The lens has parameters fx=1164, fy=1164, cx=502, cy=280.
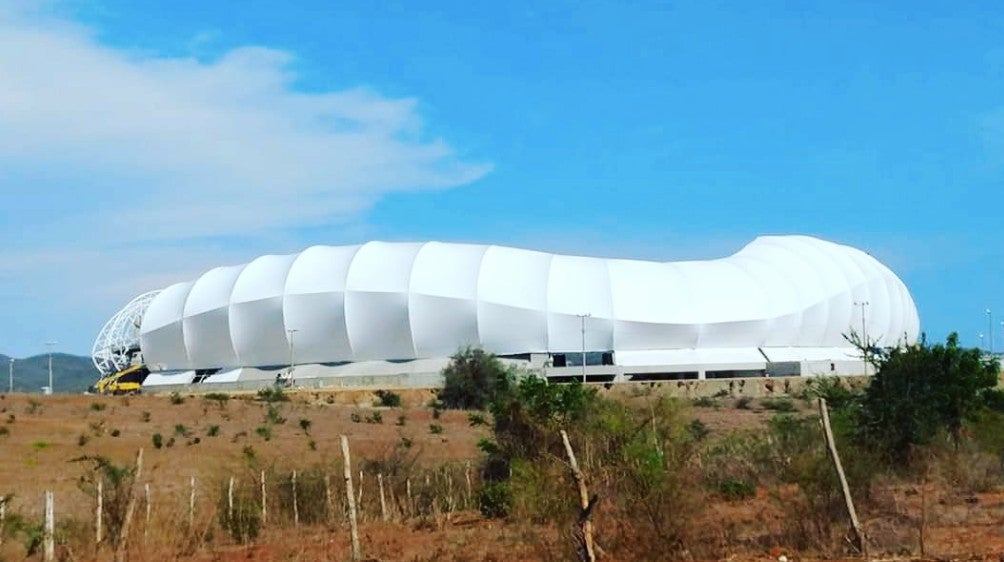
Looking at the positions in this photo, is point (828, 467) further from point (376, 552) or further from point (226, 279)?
point (226, 279)

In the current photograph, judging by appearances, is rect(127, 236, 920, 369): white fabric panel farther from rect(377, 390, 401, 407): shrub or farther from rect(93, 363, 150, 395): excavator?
rect(377, 390, 401, 407): shrub

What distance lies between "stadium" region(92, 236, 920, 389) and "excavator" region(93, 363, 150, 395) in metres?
4.89

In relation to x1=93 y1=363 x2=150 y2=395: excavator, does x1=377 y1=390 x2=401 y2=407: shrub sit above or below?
below

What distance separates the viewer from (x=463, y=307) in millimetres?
87375

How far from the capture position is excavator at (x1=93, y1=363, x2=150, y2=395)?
102m

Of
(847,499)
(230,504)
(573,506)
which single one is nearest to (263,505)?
(230,504)

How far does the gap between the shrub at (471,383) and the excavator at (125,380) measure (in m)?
43.3

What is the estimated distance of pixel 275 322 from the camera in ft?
297

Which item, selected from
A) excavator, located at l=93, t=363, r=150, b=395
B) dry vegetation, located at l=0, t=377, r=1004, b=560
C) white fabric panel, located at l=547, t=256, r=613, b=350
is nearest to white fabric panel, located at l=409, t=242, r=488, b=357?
white fabric panel, located at l=547, t=256, r=613, b=350

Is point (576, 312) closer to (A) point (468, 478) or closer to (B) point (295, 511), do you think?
(A) point (468, 478)

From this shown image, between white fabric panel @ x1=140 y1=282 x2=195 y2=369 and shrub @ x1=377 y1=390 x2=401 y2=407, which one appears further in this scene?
white fabric panel @ x1=140 y1=282 x2=195 y2=369

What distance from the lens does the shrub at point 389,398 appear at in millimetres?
69963

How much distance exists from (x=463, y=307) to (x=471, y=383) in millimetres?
21140

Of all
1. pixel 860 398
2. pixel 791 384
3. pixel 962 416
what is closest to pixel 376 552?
pixel 860 398
